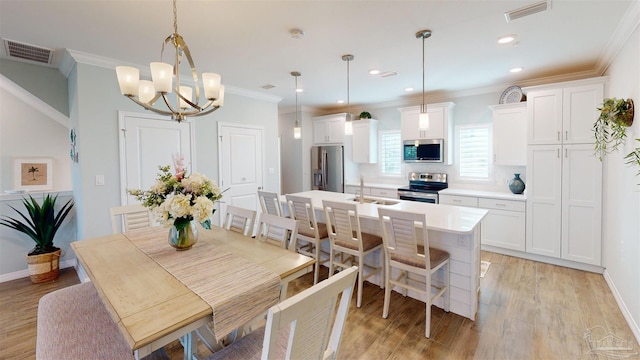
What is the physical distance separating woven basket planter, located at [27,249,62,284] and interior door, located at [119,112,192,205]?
1044mm

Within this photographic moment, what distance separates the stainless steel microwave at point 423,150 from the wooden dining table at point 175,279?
3820mm

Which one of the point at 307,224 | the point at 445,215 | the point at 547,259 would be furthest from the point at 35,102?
the point at 547,259

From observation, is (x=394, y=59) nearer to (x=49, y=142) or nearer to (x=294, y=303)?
(x=294, y=303)

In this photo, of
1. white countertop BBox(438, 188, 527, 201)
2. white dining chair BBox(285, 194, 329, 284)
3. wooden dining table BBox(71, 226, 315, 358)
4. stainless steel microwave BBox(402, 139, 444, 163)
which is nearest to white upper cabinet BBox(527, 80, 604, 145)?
white countertop BBox(438, 188, 527, 201)

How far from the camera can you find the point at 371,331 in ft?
7.67

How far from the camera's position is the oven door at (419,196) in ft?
15.4

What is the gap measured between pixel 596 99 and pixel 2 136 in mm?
7166

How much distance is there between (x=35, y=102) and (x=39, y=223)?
1.58 m

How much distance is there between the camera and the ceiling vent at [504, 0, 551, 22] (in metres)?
2.14

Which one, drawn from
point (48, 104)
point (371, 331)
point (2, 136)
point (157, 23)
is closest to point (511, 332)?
point (371, 331)

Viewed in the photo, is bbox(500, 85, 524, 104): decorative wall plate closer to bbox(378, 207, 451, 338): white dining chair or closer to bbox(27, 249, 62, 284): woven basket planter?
Answer: bbox(378, 207, 451, 338): white dining chair

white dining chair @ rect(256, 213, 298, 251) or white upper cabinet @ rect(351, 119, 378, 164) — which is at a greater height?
white upper cabinet @ rect(351, 119, 378, 164)

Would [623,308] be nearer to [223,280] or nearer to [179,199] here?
[223,280]

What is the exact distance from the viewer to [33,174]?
367 cm
